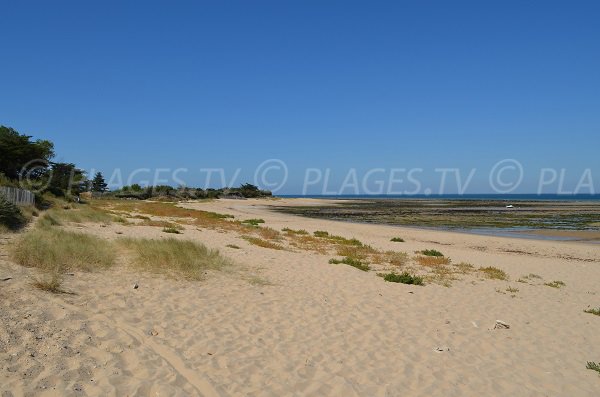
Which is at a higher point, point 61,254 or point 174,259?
point 61,254

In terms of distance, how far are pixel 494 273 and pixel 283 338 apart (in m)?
10.6

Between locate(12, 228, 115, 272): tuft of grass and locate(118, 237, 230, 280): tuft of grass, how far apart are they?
0.79 m

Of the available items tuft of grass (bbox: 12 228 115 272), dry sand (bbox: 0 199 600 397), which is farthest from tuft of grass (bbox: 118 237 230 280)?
tuft of grass (bbox: 12 228 115 272)

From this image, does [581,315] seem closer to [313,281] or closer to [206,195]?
[313,281]

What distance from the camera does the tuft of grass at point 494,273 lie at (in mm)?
14414

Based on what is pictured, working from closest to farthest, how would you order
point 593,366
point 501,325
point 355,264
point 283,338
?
point 593,366, point 283,338, point 501,325, point 355,264

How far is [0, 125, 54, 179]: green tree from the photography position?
40375 millimetres

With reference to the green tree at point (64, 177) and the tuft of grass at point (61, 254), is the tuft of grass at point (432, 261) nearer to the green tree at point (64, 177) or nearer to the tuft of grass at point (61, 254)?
the tuft of grass at point (61, 254)

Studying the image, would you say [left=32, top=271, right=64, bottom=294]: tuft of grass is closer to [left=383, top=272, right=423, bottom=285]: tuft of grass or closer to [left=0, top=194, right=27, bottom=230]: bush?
[left=383, top=272, right=423, bottom=285]: tuft of grass

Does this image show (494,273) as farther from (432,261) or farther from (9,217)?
(9,217)

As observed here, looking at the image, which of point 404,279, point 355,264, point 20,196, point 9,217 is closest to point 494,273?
point 404,279

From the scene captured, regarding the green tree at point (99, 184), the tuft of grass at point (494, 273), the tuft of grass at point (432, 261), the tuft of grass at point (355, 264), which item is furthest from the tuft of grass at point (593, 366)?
the green tree at point (99, 184)

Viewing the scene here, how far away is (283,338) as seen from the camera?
7.18 metres

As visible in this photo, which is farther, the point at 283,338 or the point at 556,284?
the point at 556,284
